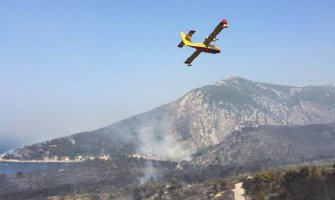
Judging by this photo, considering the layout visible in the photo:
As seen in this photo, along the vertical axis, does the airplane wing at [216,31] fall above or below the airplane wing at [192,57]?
above

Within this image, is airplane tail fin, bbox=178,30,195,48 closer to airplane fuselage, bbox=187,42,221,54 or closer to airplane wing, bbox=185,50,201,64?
airplane fuselage, bbox=187,42,221,54

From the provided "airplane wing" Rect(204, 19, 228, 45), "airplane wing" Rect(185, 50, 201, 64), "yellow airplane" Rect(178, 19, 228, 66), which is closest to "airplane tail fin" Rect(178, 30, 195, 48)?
"yellow airplane" Rect(178, 19, 228, 66)

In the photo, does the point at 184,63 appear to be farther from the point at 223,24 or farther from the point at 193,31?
the point at 223,24

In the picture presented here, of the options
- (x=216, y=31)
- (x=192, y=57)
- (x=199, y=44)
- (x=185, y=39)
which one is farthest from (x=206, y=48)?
(x=216, y=31)

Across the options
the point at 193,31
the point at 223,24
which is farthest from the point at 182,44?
Answer: the point at 223,24

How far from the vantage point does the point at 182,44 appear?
11769cm

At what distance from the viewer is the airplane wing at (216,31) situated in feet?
337

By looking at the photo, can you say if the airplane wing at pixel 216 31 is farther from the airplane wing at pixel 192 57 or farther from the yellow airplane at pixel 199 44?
the airplane wing at pixel 192 57

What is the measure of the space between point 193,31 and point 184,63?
10397mm

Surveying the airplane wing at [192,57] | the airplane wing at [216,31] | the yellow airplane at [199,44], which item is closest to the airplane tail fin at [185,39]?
the yellow airplane at [199,44]

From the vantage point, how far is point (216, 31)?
108188 millimetres

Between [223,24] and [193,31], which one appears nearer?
[223,24]

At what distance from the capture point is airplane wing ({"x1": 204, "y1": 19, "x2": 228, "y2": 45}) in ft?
337

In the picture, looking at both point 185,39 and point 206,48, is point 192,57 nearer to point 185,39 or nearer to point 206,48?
point 185,39
